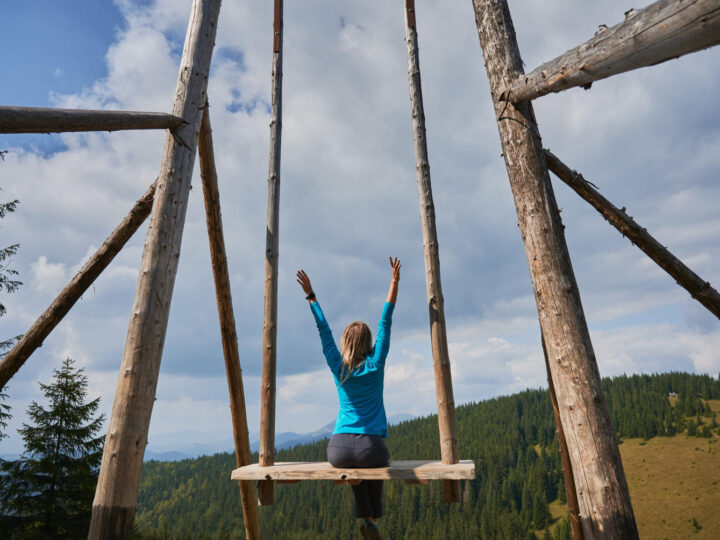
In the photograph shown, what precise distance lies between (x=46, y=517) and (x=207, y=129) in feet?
80.4

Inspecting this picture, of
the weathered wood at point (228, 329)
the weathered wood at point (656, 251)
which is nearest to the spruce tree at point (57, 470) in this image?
the weathered wood at point (228, 329)

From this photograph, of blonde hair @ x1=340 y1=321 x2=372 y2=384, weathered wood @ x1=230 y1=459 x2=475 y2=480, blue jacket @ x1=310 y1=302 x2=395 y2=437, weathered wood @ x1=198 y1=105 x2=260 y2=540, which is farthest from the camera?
weathered wood @ x1=198 y1=105 x2=260 y2=540

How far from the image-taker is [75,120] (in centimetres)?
388

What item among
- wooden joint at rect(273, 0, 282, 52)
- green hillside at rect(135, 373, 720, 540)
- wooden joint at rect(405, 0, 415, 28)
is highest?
wooden joint at rect(273, 0, 282, 52)

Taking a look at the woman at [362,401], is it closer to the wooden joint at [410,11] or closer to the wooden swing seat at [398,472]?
the wooden swing seat at [398,472]

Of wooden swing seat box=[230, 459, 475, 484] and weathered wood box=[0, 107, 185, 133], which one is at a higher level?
weathered wood box=[0, 107, 185, 133]

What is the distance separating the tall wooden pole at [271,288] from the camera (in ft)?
19.9

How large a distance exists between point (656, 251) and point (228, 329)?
5102mm

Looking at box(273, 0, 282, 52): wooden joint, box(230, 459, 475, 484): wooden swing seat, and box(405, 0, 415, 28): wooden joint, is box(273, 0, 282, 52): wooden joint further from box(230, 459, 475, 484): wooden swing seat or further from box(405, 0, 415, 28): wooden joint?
box(230, 459, 475, 484): wooden swing seat

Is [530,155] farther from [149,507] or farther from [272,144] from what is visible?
[149,507]

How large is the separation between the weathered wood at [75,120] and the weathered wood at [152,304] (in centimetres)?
20

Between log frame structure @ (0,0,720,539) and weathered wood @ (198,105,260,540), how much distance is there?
18cm

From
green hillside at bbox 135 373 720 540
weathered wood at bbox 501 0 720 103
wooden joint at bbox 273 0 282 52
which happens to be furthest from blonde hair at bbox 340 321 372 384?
green hillside at bbox 135 373 720 540

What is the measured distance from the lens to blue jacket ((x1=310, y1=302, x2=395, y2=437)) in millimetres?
5191
